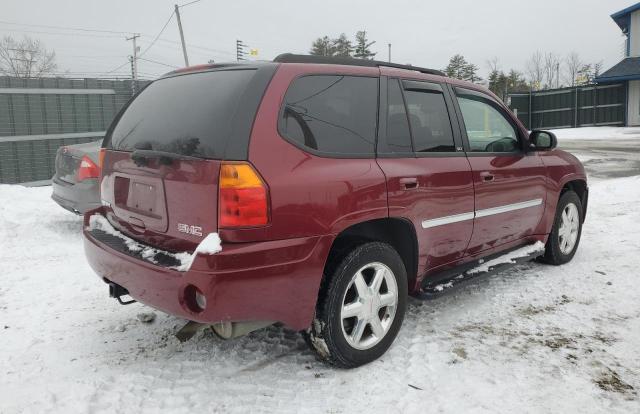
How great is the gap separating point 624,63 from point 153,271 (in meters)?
34.0

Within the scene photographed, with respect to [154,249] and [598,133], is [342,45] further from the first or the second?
[154,249]

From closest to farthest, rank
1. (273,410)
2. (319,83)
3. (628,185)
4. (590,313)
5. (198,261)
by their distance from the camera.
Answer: (198,261), (273,410), (319,83), (590,313), (628,185)

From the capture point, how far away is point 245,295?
2.55m

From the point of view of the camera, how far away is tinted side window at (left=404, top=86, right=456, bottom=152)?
11.4ft

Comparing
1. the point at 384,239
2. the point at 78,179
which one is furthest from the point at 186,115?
the point at 78,179

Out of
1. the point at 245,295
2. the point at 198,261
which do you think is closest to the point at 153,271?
the point at 198,261

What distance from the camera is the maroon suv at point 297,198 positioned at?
2.57m

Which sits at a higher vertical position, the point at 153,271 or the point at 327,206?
the point at 327,206

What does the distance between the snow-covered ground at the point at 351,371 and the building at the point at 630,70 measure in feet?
92.8

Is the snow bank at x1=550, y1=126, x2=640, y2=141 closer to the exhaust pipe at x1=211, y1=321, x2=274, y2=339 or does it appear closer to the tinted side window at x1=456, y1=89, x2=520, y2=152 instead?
the tinted side window at x1=456, y1=89, x2=520, y2=152

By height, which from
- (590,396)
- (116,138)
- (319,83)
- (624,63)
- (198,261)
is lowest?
(590,396)

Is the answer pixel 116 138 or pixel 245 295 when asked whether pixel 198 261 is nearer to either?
pixel 245 295

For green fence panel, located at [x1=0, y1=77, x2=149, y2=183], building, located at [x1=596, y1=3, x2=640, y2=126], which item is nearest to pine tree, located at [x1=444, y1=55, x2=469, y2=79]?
building, located at [x1=596, y1=3, x2=640, y2=126]

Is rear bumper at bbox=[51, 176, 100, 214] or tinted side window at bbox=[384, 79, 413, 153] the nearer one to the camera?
tinted side window at bbox=[384, 79, 413, 153]
